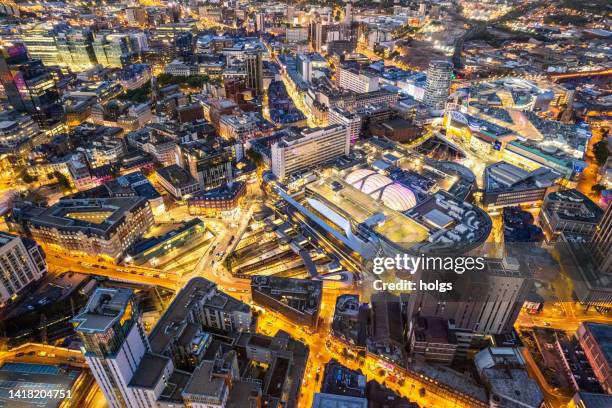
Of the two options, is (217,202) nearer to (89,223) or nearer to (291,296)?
(89,223)

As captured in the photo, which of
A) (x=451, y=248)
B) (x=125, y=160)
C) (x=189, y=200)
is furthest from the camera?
(x=125, y=160)

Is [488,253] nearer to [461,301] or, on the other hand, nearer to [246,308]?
[461,301]

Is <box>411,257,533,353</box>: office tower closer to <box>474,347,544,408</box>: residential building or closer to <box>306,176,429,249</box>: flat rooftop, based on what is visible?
<box>474,347,544,408</box>: residential building

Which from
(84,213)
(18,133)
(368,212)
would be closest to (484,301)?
(368,212)

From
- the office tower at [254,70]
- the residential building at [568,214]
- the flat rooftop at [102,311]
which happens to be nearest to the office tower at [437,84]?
the office tower at [254,70]

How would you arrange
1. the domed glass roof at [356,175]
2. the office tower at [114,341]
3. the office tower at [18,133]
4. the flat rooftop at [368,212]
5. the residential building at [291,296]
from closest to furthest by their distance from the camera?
the office tower at [114,341] < the residential building at [291,296] < the flat rooftop at [368,212] < the domed glass roof at [356,175] < the office tower at [18,133]

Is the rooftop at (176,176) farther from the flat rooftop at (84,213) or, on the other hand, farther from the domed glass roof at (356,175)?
the domed glass roof at (356,175)

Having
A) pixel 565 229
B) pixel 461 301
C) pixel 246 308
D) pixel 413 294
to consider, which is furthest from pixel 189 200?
pixel 565 229
